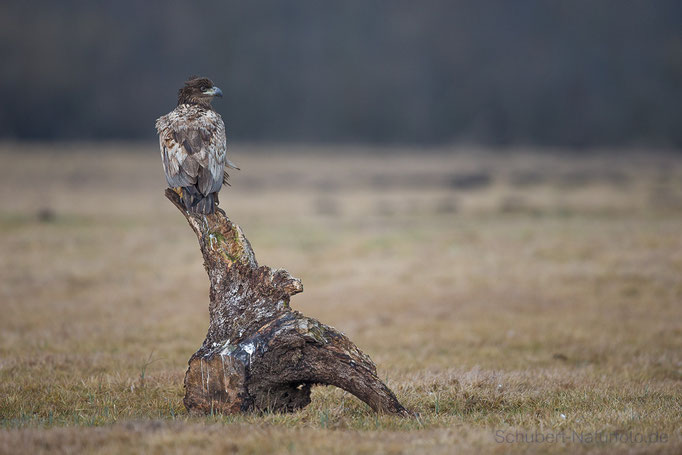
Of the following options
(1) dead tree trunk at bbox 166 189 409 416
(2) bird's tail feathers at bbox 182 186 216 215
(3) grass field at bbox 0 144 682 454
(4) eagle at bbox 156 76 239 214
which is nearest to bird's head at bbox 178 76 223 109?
(4) eagle at bbox 156 76 239 214

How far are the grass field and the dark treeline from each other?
69.2 meters

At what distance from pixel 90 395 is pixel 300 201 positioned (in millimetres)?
33749

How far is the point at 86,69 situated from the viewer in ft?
371

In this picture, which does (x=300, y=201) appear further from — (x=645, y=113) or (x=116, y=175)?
(x=645, y=113)

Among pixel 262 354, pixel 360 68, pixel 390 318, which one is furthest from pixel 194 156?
pixel 360 68

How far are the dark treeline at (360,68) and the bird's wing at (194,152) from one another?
283 feet

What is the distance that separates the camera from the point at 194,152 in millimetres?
7230

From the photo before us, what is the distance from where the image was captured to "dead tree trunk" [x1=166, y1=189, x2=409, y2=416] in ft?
22.8

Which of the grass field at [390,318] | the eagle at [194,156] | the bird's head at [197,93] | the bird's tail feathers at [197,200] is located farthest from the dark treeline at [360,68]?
the bird's tail feathers at [197,200]

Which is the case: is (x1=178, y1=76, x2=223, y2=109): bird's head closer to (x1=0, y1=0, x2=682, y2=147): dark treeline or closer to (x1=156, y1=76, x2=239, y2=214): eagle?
(x1=156, y1=76, x2=239, y2=214): eagle

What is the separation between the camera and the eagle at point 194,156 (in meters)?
7.24

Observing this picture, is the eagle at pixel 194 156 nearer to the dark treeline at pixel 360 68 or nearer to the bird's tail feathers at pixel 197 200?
the bird's tail feathers at pixel 197 200

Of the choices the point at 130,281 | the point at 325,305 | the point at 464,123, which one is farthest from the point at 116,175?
the point at 464,123

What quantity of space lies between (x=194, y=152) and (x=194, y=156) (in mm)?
47
